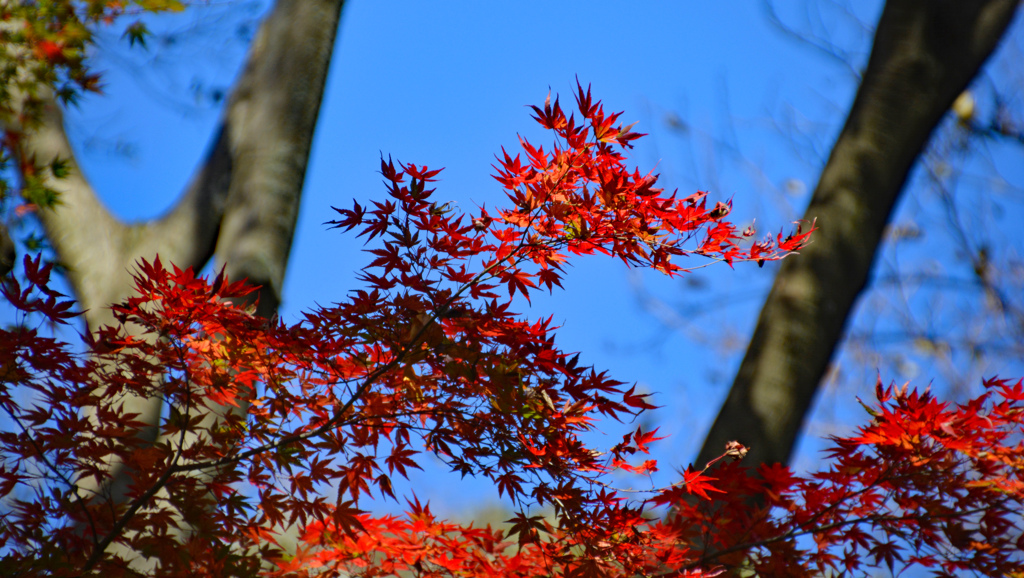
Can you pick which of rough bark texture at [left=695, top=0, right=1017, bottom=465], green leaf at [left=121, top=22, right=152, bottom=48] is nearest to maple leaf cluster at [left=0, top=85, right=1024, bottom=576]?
rough bark texture at [left=695, top=0, right=1017, bottom=465]

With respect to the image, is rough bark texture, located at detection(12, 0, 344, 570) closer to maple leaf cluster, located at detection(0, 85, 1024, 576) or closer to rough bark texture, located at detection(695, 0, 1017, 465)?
maple leaf cluster, located at detection(0, 85, 1024, 576)

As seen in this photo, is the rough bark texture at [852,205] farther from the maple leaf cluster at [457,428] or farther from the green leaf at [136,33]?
the green leaf at [136,33]

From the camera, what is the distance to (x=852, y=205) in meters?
3.27

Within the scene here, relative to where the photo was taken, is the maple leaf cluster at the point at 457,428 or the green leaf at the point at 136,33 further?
the green leaf at the point at 136,33

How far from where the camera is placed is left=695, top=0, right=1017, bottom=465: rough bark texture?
9.73 feet

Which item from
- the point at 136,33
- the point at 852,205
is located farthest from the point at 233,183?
the point at 852,205

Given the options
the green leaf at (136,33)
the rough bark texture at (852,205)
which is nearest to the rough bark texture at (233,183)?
the green leaf at (136,33)

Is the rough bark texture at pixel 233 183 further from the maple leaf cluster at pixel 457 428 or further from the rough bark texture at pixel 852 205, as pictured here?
the rough bark texture at pixel 852 205

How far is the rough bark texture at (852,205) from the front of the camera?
296cm

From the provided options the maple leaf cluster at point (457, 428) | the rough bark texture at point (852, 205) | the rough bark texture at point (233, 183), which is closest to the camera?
the maple leaf cluster at point (457, 428)

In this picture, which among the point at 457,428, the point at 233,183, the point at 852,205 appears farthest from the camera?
the point at 233,183

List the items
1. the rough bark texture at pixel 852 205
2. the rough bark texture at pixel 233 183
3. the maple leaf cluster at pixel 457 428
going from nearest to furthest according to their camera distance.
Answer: the maple leaf cluster at pixel 457 428
the rough bark texture at pixel 852 205
the rough bark texture at pixel 233 183

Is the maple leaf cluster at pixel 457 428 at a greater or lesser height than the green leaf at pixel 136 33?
lesser

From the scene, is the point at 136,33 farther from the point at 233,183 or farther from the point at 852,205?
the point at 852,205
